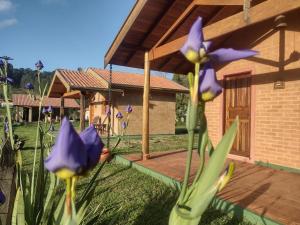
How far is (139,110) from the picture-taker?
1789cm

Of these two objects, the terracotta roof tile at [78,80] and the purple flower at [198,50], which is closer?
the purple flower at [198,50]

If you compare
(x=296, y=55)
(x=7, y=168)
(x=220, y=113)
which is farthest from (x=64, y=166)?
(x=220, y=113)

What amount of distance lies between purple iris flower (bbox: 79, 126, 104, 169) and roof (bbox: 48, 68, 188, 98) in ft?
43.0

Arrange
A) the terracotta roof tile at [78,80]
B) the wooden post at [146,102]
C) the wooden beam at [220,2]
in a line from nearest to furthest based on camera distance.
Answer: the wooden beam at [220,2], the wooden post at [146,102], the terracotta roof tile at [78,80]

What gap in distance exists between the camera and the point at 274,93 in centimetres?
654

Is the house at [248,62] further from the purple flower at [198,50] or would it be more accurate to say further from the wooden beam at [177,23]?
the purple flower at [198,50]

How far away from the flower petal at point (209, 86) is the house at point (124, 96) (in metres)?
14.3

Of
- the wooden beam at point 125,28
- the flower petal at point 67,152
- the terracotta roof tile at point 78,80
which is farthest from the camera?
the terracotta roof tile at point 78,80

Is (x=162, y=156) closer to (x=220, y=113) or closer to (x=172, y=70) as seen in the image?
(x=220, y=113)

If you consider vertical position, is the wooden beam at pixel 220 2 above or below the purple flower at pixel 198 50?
above

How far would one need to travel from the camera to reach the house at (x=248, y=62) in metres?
6.06

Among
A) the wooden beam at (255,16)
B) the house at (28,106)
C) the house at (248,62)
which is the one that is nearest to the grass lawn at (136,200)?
the house at (248,62)

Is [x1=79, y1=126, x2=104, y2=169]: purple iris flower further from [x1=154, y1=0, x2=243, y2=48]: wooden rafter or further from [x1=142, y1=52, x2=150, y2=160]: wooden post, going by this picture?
[x1=142, y1=52, x2=150, y2=160]: wooden post

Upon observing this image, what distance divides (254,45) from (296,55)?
1.32 meters
